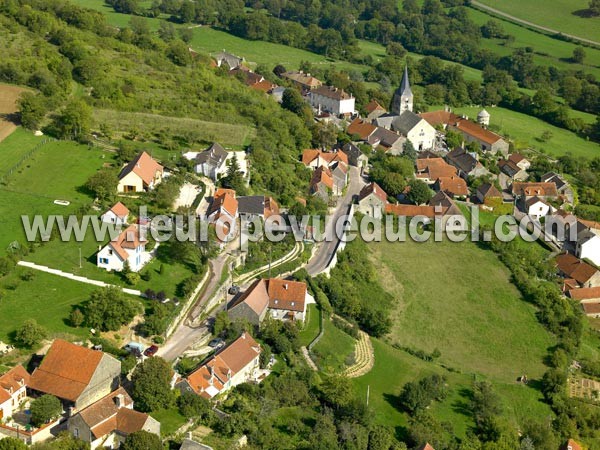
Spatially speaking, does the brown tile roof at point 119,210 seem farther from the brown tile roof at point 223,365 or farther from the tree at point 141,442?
the tree at point 141,442

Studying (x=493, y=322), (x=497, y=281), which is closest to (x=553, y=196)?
(x=497, y=281)

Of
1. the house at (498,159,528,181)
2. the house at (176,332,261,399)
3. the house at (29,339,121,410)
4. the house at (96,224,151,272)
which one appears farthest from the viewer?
the house at (498,159,528,181)

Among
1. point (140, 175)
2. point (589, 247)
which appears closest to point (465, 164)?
point (589, 247)

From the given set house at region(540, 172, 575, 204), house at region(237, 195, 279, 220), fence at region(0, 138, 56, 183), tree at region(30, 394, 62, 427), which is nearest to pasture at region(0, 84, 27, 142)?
fence at region(0, 138, 56, 183)

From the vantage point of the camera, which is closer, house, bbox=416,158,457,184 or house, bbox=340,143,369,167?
house, bbox=416,158,457,184

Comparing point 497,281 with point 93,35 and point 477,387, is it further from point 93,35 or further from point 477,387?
point 93,35

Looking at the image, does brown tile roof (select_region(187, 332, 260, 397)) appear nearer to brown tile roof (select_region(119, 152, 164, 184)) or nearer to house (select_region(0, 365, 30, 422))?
house (select_region(0, 365, 30, 422))
